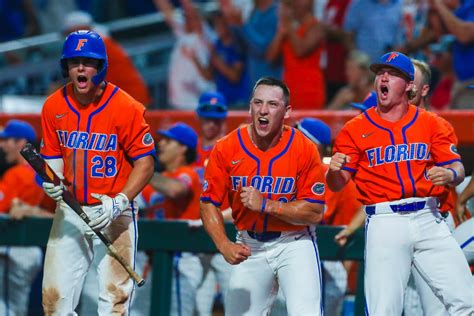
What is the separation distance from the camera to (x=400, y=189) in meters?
5.96

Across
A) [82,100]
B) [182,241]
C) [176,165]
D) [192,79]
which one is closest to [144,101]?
[192,79]

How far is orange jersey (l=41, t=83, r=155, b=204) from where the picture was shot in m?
6.10

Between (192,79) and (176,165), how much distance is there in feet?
9.92

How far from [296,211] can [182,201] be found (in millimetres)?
2404

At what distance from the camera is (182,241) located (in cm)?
755

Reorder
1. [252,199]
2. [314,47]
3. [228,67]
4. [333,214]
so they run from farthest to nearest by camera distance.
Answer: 1. [228,67]
2. [314,47]
3. [333,214]
4. [252,199]

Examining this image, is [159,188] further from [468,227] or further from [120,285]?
[468,227]

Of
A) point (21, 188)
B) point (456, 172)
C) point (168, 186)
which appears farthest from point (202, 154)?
point (456, 172)

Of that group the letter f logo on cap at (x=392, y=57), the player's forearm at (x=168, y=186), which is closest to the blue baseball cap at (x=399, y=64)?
the letter f logo on cap at (x=392, y=57)

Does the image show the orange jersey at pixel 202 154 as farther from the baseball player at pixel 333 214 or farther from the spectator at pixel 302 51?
the spectator at pixel 302 51

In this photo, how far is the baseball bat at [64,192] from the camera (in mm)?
5941

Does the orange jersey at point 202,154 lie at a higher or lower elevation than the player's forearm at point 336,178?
higher

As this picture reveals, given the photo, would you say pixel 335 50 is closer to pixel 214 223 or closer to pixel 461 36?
pixel 461 36

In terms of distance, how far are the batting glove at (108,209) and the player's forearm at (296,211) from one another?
838 mm
